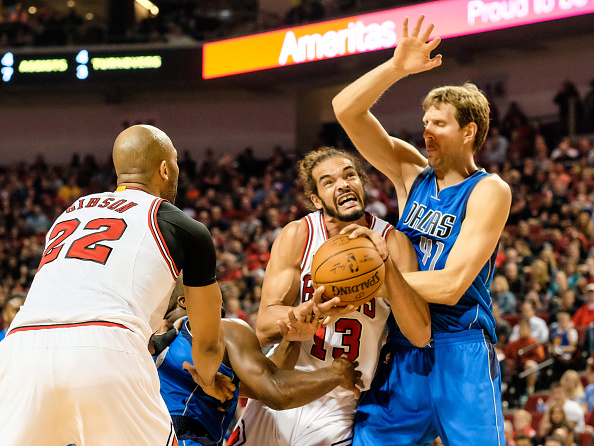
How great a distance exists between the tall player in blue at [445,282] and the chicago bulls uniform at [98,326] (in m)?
0.93

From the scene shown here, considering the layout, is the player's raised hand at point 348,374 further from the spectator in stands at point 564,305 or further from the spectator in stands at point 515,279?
the spectator in stands at point 515,279

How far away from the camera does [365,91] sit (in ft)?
12.7

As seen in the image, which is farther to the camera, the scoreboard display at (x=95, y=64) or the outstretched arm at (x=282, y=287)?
the scoreboard display at (x=95, y=64)

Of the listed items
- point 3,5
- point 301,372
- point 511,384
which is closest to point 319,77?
point 3,5

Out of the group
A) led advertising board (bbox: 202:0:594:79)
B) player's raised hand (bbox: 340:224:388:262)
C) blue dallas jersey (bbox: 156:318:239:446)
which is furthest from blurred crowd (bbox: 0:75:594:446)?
player's raised hand (bbox: 340:224:388:262)

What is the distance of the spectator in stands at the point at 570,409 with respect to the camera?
741 cm

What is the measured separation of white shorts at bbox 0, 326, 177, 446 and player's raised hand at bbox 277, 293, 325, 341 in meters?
0.89

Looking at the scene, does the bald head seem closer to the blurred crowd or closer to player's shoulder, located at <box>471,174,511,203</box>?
player's shoulder, located at <box>471,174,511,203</box>

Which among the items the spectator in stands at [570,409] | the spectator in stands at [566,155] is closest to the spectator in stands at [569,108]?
the spectator in stands at [566,155]

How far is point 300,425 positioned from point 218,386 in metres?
0.61

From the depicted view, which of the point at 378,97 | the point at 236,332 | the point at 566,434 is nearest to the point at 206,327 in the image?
the point at 236,332

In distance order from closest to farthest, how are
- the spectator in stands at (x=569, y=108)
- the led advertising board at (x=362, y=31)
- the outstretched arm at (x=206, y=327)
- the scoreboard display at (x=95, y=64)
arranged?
the outstretched arm at (x=206, y=327) < the led advertising board at (x=362, y=31) < the spectator in stands at (x=569, y=108) < the scoreboard display at (x=95, y=64)

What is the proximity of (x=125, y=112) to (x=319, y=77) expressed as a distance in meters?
5.90

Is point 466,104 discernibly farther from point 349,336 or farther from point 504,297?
point 504,297
